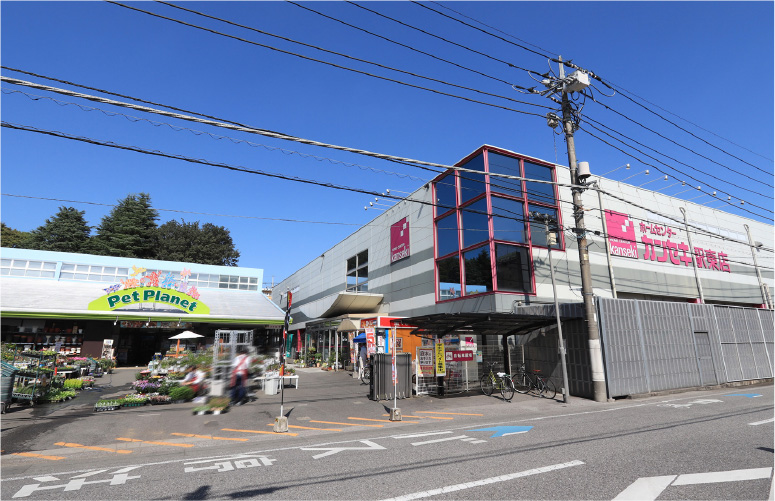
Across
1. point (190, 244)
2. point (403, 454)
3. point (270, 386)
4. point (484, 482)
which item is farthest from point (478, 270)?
point (190, 244)

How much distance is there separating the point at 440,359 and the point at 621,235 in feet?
58.8

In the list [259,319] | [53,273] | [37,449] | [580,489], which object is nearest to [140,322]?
[259,319]

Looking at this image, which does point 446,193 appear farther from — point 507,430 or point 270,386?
point 507,430

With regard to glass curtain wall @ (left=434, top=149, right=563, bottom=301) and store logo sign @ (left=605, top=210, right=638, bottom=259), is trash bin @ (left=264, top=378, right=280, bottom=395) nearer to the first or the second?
glass curtain wall @ (left=434, top=149, right=563, bottom=301)

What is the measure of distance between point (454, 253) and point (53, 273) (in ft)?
109

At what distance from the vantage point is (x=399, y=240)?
29.2 metres

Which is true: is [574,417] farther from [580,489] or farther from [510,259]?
[510,259]

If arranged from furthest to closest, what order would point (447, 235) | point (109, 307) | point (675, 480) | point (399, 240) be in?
point (399, 240) → point (109, 307) → point (447, 235) → point (675, 480)

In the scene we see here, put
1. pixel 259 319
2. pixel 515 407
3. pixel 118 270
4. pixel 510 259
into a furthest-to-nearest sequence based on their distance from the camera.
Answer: pixel 118 270, pixel 259 319, pixel 510 259, pixel 515 407

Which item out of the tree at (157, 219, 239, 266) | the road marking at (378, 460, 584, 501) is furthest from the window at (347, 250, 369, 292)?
the tree at (157, 219, 239, 266)

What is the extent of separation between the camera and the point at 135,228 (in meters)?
59.2

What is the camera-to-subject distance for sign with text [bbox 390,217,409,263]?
28297 millimetres

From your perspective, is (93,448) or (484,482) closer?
(484,482)

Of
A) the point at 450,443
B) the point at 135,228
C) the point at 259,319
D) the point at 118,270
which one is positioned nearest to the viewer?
the point at 450,443
